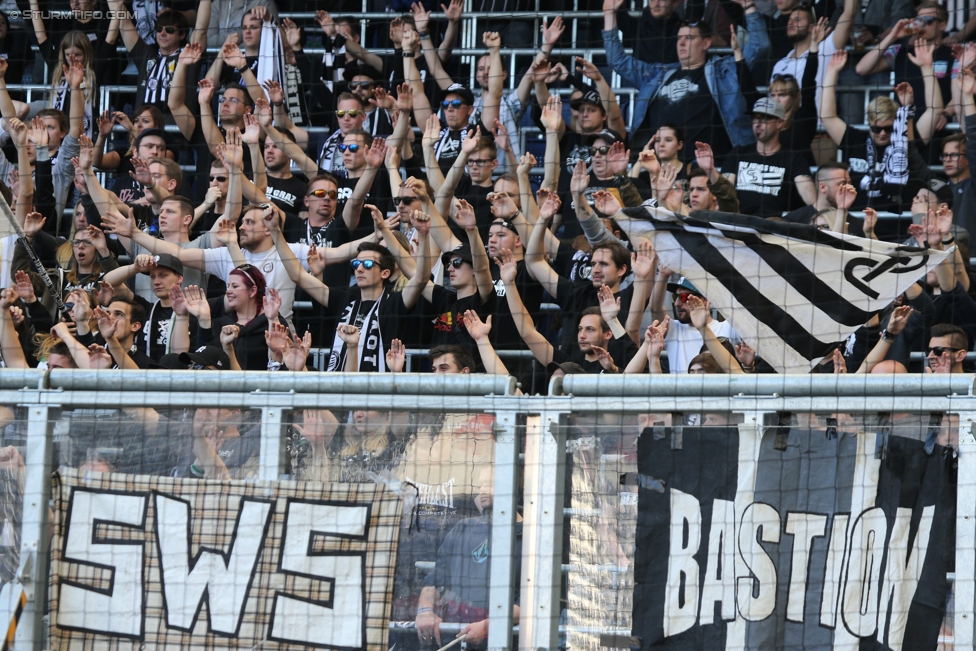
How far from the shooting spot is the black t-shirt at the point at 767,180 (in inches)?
270

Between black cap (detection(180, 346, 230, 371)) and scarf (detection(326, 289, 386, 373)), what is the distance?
69 centimetres

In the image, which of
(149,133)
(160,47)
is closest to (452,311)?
(149,133)

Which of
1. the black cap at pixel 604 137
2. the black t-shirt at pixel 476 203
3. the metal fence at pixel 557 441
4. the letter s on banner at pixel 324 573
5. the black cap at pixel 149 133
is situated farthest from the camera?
the black cap at pixel 149 133

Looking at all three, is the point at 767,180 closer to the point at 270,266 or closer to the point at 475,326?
the point at 475,326

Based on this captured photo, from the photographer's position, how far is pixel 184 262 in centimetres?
704

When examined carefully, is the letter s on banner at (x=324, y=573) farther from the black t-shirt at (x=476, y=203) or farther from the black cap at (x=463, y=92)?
the black cap at (x=463, y=92)

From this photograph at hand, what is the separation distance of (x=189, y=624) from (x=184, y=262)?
12.4ft

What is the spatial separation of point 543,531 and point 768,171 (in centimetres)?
409

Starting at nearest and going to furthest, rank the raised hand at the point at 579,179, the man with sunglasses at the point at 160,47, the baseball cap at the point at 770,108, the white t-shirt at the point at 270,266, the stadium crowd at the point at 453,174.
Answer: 1. the stadium crowd at the point at 453,174
2. the raised hand at the point at 579,179
3. the white t-shirt at the point at 270,266
4. the baseball cap at the point at 770,108
5. the man with sunglasses at the point at 160,47

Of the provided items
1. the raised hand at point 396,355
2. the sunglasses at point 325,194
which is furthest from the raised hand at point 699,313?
the sunglasses at point 325,194

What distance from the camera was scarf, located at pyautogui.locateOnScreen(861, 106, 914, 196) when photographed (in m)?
6.84

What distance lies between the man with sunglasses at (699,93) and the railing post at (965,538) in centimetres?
411

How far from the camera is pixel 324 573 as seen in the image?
3537mm

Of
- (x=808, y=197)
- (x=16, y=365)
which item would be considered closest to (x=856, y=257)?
(x=808, y=197)
